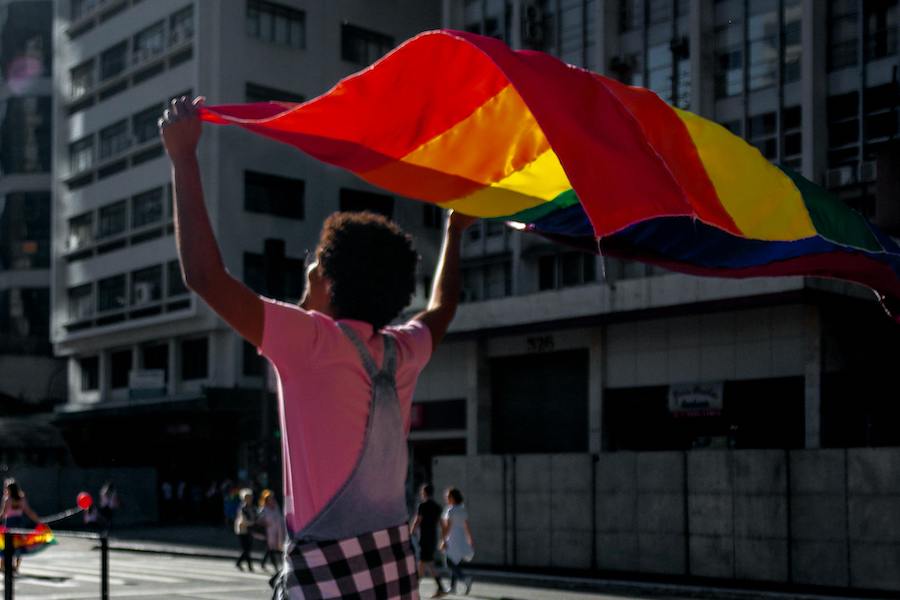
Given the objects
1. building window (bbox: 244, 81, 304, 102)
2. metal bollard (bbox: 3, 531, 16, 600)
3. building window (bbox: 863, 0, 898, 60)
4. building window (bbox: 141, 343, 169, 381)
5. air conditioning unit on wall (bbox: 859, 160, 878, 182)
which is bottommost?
metal bollard (bbox: 3, 531, 16, 600)

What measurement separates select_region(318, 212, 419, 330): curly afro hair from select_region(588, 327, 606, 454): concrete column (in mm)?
33833

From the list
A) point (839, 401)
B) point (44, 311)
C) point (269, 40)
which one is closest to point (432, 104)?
point (839, 401)

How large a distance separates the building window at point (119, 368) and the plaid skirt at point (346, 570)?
54120 mm

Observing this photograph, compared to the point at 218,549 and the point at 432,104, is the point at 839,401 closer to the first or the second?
the point at 218,549

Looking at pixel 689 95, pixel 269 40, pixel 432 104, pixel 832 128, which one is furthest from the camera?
pixel 269 40

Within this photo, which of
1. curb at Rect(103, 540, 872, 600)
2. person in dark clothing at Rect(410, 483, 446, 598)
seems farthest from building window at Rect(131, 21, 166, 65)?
person in dark clothing at Rect(410, 483, 446, 598)

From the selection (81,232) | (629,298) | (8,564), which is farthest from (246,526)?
(81,232)

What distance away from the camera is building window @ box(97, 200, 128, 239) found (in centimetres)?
5528

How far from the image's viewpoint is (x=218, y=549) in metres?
33.7

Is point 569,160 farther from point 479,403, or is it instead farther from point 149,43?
point 149,43

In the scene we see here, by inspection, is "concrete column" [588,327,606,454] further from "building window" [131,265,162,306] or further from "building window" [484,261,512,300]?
"building window" [131,265,162,306]

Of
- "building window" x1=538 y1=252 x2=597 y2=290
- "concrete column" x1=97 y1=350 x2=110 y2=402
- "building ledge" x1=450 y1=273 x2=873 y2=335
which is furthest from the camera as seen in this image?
"concrete column" x1=97 y1=350 x2=110 y2=402

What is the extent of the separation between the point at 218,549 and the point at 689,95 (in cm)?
1793

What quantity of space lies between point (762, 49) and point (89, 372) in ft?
112
